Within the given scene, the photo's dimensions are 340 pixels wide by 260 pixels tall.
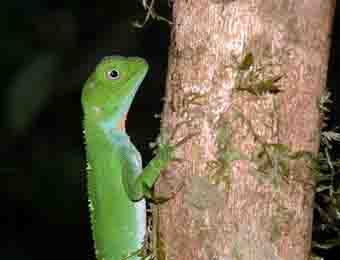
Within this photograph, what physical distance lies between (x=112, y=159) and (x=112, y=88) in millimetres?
399

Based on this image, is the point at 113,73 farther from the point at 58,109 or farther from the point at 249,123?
the point at 58,109

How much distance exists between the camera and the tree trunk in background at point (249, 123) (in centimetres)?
266

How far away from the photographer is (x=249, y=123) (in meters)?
2.66

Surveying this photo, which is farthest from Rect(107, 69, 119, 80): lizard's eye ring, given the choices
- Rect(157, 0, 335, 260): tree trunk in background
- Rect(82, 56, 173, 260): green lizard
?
Rect(157, 0, 335, 260): tree trunk in background

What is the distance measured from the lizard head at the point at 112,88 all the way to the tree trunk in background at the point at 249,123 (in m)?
1.10

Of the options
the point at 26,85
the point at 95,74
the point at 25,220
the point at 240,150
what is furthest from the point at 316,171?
the point at 25,220

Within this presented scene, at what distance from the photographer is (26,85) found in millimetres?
6086

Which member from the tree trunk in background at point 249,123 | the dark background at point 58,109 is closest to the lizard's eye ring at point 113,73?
the tree trunk in background at point 249,123

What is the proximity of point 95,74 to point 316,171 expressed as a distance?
5.03ft

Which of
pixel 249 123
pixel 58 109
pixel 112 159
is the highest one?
pixel 249 123

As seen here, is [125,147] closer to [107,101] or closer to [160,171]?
[107,101]

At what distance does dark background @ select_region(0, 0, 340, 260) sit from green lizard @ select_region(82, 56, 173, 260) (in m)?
2.42

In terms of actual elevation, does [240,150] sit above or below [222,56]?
below

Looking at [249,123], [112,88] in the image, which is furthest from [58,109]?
[249,123]
